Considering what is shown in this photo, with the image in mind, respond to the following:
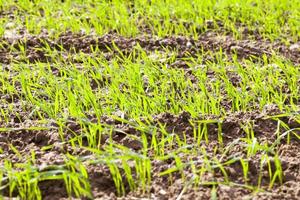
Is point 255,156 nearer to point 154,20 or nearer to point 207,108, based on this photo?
point 207,108

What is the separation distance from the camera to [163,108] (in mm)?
3352

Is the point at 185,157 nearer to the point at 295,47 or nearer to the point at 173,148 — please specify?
the point at 173,148

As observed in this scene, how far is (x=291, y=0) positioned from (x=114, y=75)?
1.86 meters

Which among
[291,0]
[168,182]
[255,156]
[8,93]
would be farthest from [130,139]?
[291,0]

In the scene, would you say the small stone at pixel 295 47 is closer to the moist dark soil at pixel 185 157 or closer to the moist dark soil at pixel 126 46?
the moist dark soil at pixel 126 46

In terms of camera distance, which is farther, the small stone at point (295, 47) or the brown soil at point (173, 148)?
the small stone at point (295, 47)

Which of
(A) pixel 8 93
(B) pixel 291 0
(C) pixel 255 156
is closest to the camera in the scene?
(C) pixel 255 156

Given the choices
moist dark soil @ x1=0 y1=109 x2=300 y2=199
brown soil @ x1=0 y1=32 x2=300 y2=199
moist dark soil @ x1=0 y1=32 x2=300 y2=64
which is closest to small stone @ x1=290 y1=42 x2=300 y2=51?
moist dark soil @ x1=0 y1=32 x2=300 y2=64

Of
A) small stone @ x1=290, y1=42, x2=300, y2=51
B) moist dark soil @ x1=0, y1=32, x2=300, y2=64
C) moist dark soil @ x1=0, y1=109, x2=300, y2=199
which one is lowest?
moist dark soil @ x1=0, y1=109, x2=300, y2=199

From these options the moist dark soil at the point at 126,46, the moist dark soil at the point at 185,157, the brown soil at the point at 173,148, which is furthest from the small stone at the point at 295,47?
the moist dark soil at the point at 185,157

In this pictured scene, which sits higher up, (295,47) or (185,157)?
(295,47)

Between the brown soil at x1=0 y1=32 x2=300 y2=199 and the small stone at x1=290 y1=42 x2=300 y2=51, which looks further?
the small stone at x1=290 y1=42 x2=300 y2=51

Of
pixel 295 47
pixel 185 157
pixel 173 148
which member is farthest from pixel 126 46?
pixel 185 157

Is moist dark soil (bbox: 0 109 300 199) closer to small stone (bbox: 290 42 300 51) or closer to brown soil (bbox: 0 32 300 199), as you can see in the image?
brown soil (bbox: 0 32 300 199)
